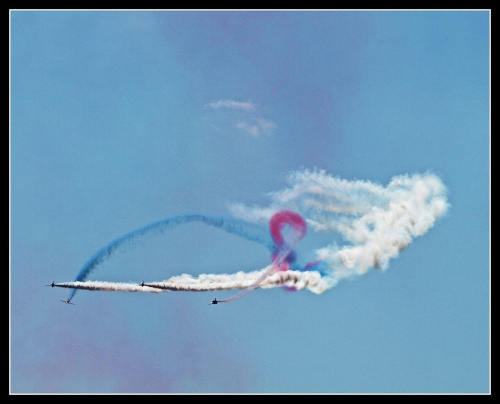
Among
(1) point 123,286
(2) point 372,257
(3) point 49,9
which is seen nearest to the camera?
(3) point 49,9

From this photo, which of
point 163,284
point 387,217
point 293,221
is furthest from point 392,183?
point 163,284

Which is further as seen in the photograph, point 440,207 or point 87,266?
point 87,266

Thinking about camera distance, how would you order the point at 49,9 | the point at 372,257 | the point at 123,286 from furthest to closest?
the point at 123,286 → the point at 372,257 → the point at 49,9

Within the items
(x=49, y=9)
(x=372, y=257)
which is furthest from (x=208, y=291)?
(x=49, y=9)

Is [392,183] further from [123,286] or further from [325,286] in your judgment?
[123,286]

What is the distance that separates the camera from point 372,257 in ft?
225

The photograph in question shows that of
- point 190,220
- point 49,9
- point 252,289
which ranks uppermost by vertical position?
point 49,9

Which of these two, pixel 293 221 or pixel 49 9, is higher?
pixel 49 9

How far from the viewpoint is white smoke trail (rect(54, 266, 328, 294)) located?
229ft

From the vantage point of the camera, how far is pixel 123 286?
241 feet

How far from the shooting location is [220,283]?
71.8 m

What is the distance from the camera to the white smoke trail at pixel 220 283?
6969 centimetres

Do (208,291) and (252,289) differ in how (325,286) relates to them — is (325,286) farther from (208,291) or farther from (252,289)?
(208,291)

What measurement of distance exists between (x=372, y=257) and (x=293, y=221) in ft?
25.7
